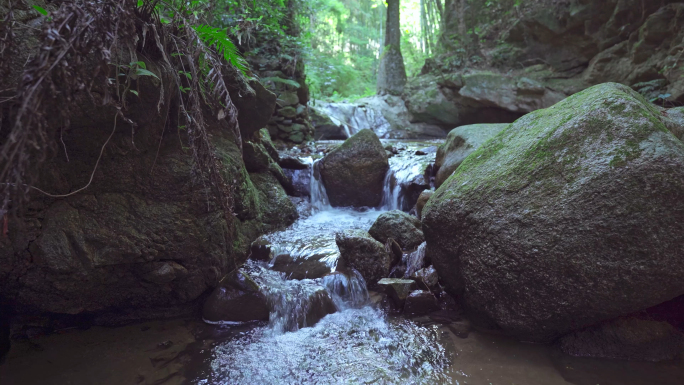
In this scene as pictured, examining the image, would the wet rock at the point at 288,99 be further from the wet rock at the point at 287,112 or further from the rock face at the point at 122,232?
the rock face at the point at 122,232

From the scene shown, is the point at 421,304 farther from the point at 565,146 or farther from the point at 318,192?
the point at 318,192

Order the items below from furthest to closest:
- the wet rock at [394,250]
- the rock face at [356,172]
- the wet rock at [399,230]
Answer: the rock face at [356,172] → the wet rock at [399,230] → the wet rock at [394,250]

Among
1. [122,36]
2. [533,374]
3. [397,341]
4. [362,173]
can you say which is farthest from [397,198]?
[122,36]

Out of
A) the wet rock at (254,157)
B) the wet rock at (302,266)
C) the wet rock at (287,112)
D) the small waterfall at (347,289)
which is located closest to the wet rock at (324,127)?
the wet rock at (287,112)

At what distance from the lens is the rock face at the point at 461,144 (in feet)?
17.0

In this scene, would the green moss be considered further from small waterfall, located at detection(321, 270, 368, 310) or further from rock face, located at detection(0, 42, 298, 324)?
rock face, located at detection(0, 42, 298, 324)

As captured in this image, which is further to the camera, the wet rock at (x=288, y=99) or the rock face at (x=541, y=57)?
the wet rock at (x=288, y=99)

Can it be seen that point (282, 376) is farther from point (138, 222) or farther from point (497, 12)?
point (497, 12)

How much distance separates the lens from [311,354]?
2.61 meters

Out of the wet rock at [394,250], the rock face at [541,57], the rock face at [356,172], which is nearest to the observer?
the wet rock at [394,250]

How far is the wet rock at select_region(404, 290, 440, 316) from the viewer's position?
308cm

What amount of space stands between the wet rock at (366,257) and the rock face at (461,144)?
2.12 metres

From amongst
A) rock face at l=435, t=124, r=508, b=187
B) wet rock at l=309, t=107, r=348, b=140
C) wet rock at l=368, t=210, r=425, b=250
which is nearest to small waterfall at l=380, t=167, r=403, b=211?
rock face at l=435, t=124, r=508, b=187

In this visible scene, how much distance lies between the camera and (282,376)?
7.77ft
